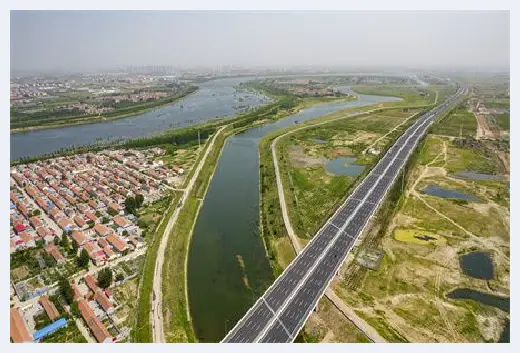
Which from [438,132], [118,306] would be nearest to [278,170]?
[118,306]

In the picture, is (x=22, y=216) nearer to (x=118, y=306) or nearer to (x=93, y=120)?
(x=118, y=306)

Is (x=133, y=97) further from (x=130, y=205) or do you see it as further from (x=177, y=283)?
(x=177, y=283)

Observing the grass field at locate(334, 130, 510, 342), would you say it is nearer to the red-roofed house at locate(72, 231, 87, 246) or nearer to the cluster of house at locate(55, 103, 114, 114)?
the red-roofed house at locate(72, 231, 87, 246)

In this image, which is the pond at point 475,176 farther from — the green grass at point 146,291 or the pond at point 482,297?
the green grass at point 146,291

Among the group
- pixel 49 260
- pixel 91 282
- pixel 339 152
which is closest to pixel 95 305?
pixel 91 282

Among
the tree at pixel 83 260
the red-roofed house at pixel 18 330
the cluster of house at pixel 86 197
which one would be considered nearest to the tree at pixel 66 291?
the red-roofed house at pixel 18 330

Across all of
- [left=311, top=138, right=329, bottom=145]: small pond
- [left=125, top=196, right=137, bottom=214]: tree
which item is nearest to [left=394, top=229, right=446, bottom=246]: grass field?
[left=125, top=196, right=137, bottom=214]: tree
